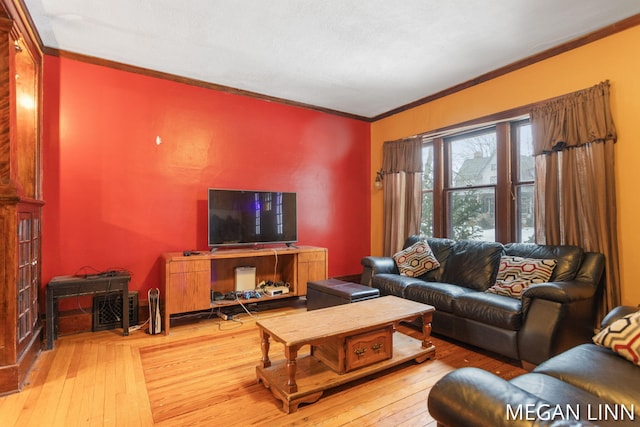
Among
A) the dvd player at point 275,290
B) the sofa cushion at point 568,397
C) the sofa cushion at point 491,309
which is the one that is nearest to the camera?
the sofa cushion at point 568,397

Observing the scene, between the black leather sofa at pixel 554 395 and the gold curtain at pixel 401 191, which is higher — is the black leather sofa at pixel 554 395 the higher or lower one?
the lower one

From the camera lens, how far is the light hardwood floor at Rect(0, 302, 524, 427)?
175 cm

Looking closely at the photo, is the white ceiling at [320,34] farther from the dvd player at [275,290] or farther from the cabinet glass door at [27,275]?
the dvd player at [275,290]

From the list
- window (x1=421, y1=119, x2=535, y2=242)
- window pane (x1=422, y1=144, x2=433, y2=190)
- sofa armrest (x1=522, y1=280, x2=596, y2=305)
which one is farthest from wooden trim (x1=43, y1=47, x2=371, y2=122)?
sofa armrest (x1=522, y1=280, x2=596, y2=305)

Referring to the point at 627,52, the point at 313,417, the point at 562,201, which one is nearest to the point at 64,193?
the point at 313,417

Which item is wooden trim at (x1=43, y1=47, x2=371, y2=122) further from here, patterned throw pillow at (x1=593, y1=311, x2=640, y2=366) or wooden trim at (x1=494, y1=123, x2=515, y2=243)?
patterned throw pillow at (x1=593, y1=311, x2=640, y2=366)

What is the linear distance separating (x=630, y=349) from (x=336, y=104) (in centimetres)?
389

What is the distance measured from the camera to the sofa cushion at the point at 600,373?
128 cm

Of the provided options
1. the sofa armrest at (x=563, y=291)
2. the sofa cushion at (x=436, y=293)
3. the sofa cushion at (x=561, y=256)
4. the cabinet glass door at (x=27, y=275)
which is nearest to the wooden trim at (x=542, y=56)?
the sofa cushion at (x=561, y=256)

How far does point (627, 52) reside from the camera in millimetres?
2564

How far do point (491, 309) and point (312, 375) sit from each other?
148cm

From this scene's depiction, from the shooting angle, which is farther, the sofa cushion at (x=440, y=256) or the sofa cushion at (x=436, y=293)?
the sofa cushion at (x=440, y=256)

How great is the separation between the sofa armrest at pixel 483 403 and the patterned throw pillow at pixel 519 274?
6.91ft

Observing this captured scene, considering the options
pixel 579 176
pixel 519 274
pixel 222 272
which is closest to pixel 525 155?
pixel 579 176
